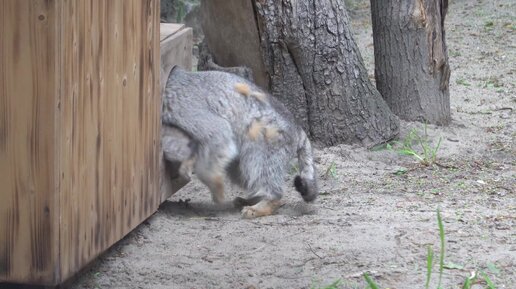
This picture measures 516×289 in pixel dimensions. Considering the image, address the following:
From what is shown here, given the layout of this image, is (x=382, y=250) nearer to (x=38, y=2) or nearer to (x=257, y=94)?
(x=257, y=94)

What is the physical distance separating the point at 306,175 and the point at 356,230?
2.63ft

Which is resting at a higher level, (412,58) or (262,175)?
(412,58)

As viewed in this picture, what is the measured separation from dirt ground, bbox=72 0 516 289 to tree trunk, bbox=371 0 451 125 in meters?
0.22

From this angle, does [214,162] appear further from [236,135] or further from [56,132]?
[56,132]

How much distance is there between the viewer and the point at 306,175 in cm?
A: 573

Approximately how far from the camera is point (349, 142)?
698 centimetres

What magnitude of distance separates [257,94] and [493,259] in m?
1.93

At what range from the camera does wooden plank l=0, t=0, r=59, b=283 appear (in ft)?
11.5

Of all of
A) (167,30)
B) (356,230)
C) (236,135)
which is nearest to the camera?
(356,230)

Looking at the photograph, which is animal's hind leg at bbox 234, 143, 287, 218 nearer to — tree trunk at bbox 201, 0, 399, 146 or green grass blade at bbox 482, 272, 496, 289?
tree trunk at bbox 201, 0, 399, 146

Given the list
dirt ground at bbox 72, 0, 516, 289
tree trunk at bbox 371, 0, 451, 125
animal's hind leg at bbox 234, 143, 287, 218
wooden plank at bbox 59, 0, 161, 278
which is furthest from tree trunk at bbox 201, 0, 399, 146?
wooden plank at bbox 59, 0, 161, 278

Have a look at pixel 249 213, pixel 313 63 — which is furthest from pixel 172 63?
pixel 313 63

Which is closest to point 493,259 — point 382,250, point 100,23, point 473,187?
point 382,250

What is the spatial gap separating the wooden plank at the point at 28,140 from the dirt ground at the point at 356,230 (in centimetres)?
59
